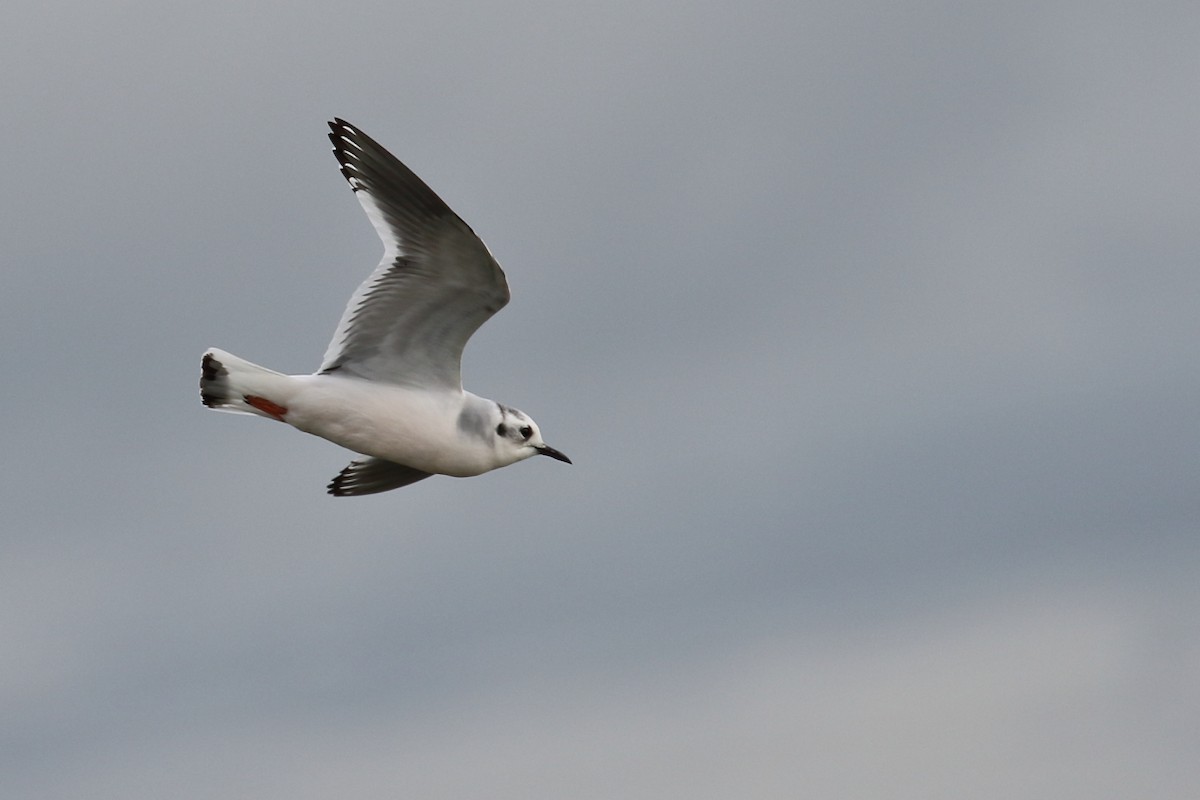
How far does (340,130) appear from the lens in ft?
59.0

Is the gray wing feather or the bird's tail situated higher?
the gray wing feather

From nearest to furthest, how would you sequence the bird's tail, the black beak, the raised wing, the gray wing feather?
the raised wing
the bird's tail
the black beak
the gray wing feather

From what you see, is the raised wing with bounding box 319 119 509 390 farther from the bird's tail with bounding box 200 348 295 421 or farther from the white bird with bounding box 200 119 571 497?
the bird's tail with bounding box 200 348 295 421

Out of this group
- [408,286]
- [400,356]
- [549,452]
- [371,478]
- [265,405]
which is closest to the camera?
[408,286]

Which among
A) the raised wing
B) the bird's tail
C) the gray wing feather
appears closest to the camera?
the raised wing

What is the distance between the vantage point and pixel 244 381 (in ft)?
59.6

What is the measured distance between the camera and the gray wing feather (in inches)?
829

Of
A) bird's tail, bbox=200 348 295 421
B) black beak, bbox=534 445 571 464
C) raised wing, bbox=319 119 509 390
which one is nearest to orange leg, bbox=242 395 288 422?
bird's tail, bbox=200 348 295 421

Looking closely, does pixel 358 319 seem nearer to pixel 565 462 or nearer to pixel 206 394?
pixel 206 394

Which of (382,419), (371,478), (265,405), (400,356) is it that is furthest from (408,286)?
(371,478)

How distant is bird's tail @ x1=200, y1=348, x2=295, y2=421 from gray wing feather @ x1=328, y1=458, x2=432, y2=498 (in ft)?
9.57

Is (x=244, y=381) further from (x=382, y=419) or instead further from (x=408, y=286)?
(x=408, y=286)

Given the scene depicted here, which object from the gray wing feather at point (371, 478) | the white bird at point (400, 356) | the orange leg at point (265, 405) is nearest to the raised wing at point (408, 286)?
the white bird at point (400, 356)

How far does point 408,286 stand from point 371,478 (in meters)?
3.60
